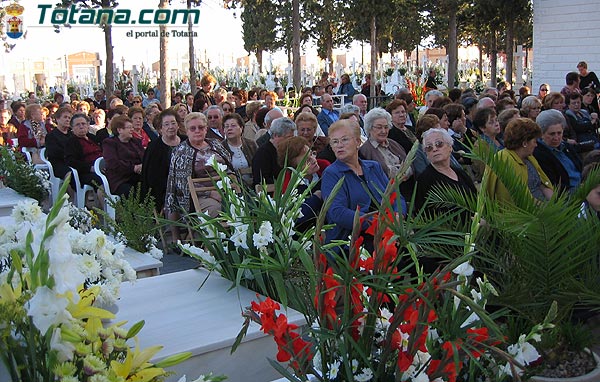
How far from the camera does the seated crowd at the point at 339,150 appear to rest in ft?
15.5

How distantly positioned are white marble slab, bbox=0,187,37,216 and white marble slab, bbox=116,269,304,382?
314cm

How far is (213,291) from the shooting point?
3510 mm

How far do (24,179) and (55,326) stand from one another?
6.35 m

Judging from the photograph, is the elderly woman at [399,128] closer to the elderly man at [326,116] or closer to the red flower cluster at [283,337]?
the elderly man at [326,116]

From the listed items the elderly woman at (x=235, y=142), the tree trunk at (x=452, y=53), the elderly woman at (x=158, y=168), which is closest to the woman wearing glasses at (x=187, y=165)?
the elderly woman at (x=158, y=168)

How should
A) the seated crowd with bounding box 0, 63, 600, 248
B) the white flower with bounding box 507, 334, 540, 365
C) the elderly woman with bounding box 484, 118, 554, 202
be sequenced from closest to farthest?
the white flower with bounding box 507, 334, 540, 365
the seated crowd with bounding box 0, 63, 600, 248
the elderly woman with bounding box 484, 118, 554, 202

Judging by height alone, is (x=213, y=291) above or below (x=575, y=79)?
below

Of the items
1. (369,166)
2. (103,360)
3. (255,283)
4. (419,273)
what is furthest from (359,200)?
(103,360)

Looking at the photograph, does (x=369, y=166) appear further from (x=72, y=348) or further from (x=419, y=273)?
(x=72, y=348)

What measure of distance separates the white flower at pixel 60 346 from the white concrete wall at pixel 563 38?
18848mm

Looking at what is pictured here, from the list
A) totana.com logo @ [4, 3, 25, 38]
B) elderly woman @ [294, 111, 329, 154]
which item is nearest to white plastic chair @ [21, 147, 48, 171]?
elderly woman @ [294, 111, 329, 154]

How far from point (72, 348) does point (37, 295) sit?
5.8 inches

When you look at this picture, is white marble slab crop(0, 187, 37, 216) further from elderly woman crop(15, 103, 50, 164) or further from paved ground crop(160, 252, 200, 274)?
elderly woman crop(15, 103, 50, 164)

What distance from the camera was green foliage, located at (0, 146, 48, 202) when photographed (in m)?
7.42
